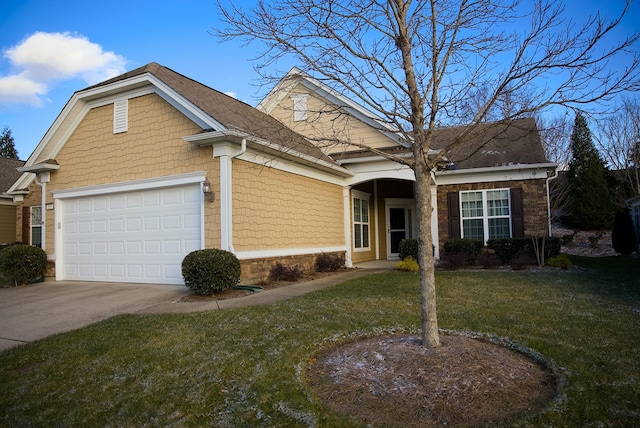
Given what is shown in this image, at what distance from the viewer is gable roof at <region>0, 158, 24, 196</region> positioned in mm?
18188

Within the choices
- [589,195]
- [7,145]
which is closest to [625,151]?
[589,195]

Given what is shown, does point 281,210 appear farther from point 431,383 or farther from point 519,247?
point 431,383

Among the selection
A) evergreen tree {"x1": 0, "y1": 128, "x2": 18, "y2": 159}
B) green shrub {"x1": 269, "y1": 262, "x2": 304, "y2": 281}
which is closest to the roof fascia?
green shrub {"x1": 269, "y1": 262, "x2": 304, "y2": 281}

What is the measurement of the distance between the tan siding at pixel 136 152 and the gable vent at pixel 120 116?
5.4 inches

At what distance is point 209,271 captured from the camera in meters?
8.15

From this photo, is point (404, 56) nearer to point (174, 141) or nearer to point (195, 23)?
point (195, 23)

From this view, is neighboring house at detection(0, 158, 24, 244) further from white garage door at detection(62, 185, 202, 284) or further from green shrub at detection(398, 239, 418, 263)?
green shrub at detection(398, 239, 418, 263)

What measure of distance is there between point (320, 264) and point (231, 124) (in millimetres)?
5076

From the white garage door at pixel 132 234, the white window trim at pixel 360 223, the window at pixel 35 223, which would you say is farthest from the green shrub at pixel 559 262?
the window at pixel 35 223

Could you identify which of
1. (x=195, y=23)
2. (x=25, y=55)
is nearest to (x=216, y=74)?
(x=195, y=23)

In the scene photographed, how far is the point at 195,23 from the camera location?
19.2 ft

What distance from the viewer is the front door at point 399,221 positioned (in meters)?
17.7

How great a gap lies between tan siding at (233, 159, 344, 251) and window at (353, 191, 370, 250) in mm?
1286

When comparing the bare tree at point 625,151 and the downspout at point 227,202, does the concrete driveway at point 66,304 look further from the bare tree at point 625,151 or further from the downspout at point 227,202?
the bare tree at point 625,151
